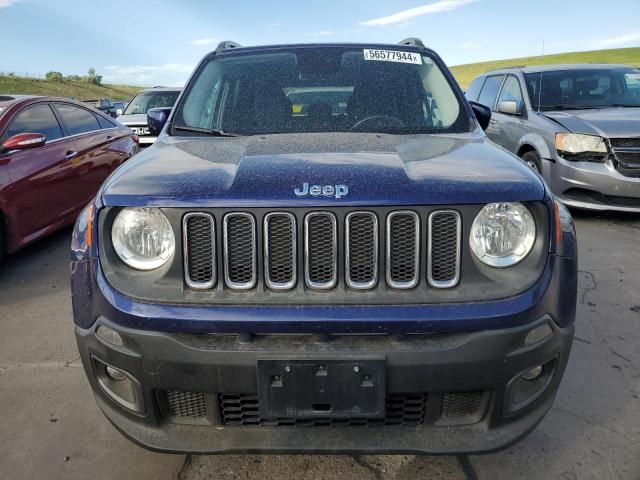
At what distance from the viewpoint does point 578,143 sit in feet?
19.6

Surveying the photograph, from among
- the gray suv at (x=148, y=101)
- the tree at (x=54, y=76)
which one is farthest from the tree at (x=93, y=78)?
the gray suv at (x=148, y=101)

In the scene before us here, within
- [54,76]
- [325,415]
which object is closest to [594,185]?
[325,415]

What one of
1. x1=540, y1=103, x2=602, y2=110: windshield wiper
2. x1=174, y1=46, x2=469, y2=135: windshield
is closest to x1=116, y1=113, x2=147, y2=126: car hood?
x1=540, y1=103, x2=602, y2=110: windshield wiper

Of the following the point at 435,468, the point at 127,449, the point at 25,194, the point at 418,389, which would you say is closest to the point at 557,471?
the point at 435,468

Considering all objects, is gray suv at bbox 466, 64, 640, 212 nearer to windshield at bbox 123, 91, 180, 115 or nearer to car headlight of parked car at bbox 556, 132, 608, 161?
car headlight of parked car at bbox 556, 132, 608, 161

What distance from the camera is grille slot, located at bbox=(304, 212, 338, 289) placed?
5.97 feet

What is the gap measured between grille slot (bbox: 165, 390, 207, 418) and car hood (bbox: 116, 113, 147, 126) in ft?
33.6

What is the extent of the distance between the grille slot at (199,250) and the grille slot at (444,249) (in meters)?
0.74

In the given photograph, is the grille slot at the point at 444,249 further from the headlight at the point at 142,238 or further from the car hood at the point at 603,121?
the car hood at the point at 603,121

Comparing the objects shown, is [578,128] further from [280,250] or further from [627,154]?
[280,250]

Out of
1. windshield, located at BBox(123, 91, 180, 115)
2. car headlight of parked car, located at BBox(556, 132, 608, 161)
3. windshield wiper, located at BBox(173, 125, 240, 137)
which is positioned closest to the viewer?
windshield wiper, located at BBox(173, 125, 240, 137)

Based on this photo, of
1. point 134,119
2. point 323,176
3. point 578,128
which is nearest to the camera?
point 323,176

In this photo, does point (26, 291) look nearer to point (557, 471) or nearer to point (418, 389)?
point (418, 389)

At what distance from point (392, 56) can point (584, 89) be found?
16.3 ft
